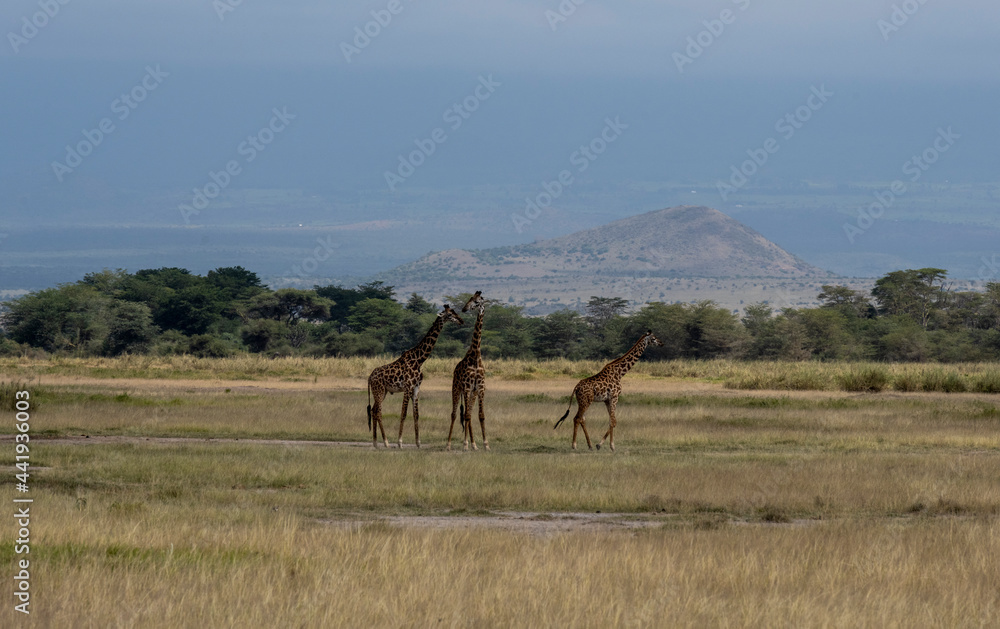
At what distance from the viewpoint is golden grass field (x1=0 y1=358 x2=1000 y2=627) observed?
24.6 feet

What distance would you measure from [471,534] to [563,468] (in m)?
5.44

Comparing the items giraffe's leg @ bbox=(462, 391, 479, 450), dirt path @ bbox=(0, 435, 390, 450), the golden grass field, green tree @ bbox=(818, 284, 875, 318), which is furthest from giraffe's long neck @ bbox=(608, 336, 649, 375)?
green tree @ bbox=(818, 284, 875, 318)

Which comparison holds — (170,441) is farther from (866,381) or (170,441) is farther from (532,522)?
(866,381)

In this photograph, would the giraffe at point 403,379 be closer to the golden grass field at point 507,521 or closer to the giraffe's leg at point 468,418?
the giraffe's leg at point 468,418


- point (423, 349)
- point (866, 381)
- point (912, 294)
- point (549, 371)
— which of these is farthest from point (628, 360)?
point (912, 294)

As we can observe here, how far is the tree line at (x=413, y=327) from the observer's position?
63.9 m

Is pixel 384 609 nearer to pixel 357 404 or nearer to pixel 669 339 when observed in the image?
pixel 357 404

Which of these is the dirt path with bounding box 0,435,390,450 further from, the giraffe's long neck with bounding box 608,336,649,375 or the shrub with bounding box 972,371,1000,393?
the shrub with bounding box 972,371,1000,393

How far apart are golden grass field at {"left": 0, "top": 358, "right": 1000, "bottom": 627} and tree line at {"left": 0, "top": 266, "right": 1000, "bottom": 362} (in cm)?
3880

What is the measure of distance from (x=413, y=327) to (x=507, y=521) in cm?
6106

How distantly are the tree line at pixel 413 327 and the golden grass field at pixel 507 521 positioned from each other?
38.8m

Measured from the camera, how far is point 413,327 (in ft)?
239

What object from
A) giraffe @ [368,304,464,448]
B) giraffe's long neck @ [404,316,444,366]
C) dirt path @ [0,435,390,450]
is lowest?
dirt path @ [0,435,390,450]

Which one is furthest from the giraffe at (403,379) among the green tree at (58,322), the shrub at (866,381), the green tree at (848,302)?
the green tree at (848,302)
